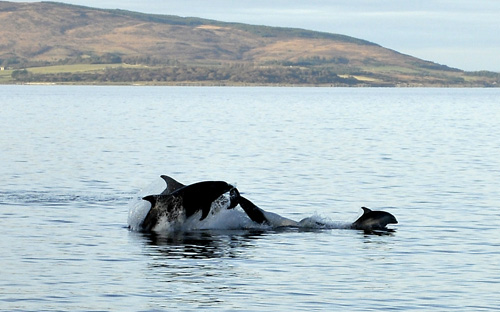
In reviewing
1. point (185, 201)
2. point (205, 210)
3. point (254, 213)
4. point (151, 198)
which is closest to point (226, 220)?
point (254, 213)

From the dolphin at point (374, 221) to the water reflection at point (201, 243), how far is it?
10.8ft

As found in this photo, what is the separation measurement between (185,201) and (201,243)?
2.25 meters

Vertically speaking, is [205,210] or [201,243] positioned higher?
[205,210]

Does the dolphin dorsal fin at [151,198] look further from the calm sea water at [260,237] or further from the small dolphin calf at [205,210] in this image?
the calm sea water at [260,237]

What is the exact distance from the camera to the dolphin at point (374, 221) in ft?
101

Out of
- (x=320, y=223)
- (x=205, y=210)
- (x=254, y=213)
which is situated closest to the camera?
(x=205, y=210)

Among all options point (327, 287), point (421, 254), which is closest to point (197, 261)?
point (327, 287)

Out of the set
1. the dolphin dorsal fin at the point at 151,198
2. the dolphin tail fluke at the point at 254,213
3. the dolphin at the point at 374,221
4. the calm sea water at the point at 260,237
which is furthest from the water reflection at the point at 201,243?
the dolphin at the point at 374,221

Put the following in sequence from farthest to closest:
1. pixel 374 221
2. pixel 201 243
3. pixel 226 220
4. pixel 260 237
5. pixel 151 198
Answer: pixel 374 221 < pixel 226 220 < pixel 151 198 < pixel 260 237 < pixel 201 243

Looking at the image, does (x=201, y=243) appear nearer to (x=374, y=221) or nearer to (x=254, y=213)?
(x=254, y=213)

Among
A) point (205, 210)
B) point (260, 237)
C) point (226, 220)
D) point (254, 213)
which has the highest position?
point (205, 210)

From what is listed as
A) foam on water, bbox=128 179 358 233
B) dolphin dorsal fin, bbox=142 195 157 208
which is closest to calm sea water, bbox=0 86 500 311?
foam on water, bbox=128 179 358 233

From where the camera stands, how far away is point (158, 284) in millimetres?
21547

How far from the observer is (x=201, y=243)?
1079 inches
